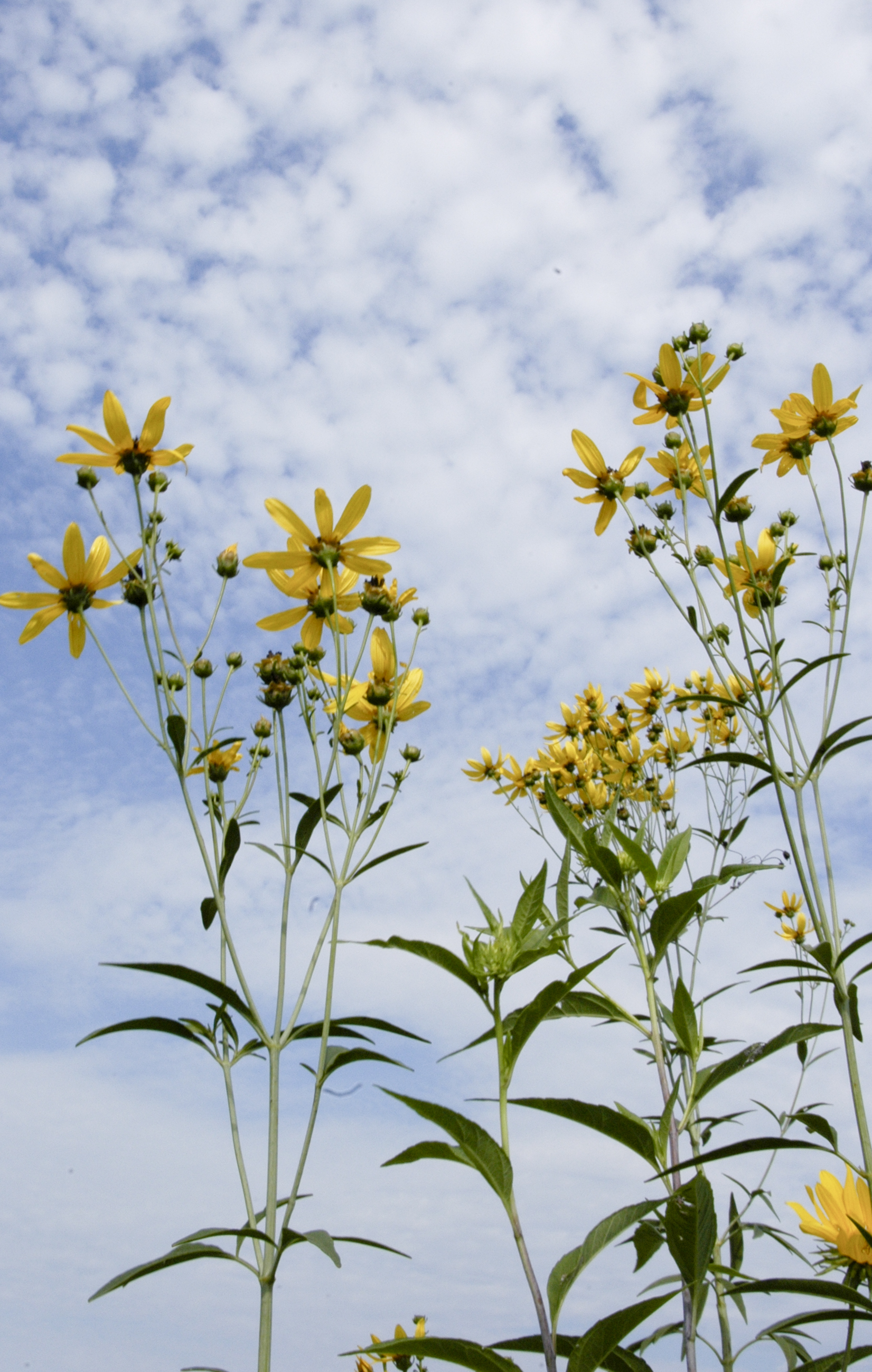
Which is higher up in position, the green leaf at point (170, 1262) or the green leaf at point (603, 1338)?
the green leaf at point (170, 1262)

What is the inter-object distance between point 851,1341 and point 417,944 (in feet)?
3.26

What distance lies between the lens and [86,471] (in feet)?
7.32

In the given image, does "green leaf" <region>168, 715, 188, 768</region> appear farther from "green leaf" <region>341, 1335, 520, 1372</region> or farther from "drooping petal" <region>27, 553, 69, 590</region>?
"green leaf" <region>341, 1335, 520, 1372</region>

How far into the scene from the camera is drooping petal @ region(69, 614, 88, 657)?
2.31m

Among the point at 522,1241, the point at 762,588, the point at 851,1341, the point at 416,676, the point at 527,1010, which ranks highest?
the point at 762,588


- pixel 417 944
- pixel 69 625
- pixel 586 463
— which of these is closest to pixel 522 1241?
pixel 417 944

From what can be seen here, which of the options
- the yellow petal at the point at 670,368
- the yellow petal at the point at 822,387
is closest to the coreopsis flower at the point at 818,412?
the yellow petal at the point at 822,387

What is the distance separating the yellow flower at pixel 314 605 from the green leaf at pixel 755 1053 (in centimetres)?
122

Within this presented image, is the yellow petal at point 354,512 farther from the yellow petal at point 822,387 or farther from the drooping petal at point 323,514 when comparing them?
the yellow petal at point 822,387

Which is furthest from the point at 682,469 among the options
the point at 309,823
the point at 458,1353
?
the point at 458,1353

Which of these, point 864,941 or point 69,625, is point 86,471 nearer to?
point 69,625

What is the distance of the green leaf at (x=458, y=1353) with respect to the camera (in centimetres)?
132

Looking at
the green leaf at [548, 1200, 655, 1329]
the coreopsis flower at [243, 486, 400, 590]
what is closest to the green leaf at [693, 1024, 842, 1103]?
the green leaf at [548, 1200, 655, 1329]

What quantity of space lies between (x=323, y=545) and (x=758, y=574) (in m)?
1.43
